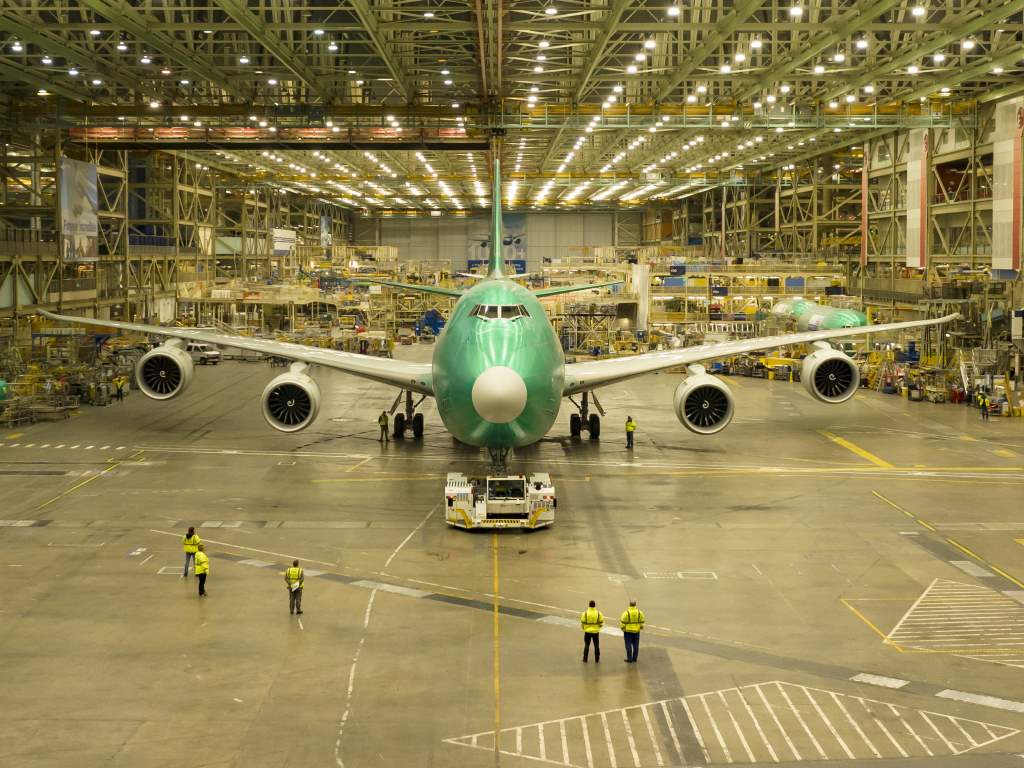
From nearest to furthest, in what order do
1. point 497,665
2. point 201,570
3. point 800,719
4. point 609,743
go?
point 609,743 < point 800,719 < point 497,665 < point 201,570

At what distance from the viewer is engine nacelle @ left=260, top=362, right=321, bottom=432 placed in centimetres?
3609

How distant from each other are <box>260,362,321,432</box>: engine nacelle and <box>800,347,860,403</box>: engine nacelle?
17793 mm

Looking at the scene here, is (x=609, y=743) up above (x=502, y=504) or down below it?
below

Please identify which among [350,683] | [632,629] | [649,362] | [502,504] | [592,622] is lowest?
[350,683]

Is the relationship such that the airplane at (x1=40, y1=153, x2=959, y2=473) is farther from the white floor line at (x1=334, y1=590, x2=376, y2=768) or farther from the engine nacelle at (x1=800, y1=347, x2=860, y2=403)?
the white floor line at (x1=334, y1=590, x2=376, y2=768)

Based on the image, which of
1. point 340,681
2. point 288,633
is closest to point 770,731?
point 340,681

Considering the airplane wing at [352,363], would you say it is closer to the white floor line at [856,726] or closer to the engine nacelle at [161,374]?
the engine nacelle at [161,374]

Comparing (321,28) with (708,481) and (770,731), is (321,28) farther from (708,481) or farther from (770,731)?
(770,731)

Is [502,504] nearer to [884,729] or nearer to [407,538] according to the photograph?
[407,538]

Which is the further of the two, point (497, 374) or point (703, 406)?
point (703, 406)

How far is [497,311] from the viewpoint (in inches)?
1228

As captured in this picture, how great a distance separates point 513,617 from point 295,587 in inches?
170

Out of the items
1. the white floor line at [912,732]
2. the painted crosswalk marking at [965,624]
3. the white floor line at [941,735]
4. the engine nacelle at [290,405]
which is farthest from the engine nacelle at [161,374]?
the white floor line at [941,735]

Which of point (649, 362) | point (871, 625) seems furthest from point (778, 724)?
point (649, 362)
